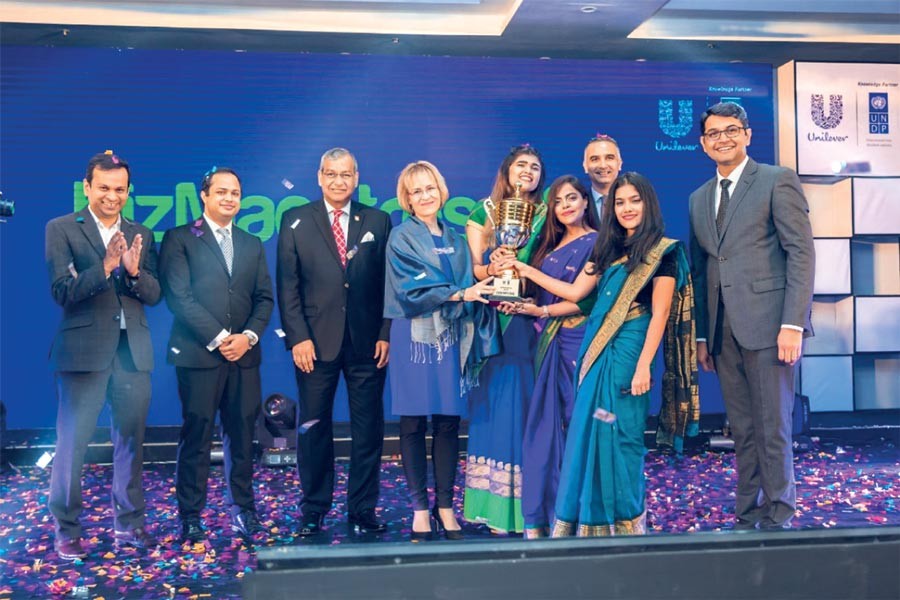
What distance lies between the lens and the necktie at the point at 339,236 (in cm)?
376

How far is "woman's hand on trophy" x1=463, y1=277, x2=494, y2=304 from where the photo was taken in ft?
10.9

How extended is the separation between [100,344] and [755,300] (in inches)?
98.4

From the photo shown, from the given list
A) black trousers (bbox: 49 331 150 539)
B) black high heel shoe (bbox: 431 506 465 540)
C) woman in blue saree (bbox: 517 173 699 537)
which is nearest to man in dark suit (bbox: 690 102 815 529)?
woman in blue saree (bbox: 517 173 699 537)

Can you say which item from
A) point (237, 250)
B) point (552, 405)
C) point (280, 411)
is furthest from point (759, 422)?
point (280, 411)

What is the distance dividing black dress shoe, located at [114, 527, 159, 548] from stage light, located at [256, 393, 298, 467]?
1.73 metres

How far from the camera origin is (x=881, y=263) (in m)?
6.53

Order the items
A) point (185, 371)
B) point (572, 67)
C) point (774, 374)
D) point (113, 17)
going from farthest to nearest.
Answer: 1. point (572, 67)
2. point (113, 17)
3. point (185, 371)
4. point (774, 374)

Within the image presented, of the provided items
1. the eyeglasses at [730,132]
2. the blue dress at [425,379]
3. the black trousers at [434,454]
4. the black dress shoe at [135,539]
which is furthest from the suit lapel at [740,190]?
the black dress shoe at [135,539]

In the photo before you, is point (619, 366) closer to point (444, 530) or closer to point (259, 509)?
point (444, 530)

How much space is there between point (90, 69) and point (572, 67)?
10.4 ft

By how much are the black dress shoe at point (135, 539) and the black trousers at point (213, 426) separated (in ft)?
0.54

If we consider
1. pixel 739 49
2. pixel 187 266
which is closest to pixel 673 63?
pixel 739 49

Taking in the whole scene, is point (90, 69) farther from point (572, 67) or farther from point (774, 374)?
point (774, 374)

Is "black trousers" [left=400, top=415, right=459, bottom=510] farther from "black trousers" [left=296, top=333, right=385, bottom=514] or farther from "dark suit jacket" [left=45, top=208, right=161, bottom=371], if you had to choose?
"dark suit jacket" [left=45, top=208, right=161, bottom=371]
